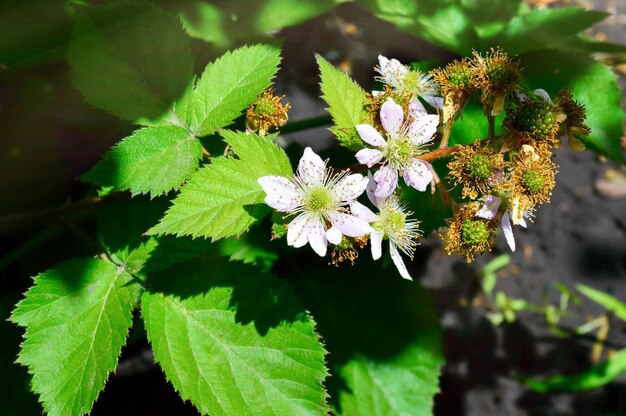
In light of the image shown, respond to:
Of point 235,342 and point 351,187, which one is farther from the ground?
point 351,187

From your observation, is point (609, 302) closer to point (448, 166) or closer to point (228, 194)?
point (448, 166)

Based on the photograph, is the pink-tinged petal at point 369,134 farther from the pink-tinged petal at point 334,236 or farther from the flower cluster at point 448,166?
the pink-tinged petal at point 334,236

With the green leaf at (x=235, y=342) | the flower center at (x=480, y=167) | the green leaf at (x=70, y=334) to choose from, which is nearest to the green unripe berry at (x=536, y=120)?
the flower center at (x=480, y=167)

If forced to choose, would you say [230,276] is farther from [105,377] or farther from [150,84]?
[150,84]

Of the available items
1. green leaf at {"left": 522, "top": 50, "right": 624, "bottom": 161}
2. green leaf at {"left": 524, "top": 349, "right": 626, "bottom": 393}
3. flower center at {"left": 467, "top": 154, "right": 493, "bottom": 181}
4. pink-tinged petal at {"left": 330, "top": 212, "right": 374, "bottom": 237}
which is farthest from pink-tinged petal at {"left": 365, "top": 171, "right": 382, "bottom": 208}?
green leaf at {"left": 524, "top": 349, "right": 626, "bottom": 393}

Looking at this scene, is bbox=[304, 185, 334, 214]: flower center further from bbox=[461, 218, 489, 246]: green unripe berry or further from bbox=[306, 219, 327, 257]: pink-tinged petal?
bbox=[461, 218, 489, 246]: green unripe berry

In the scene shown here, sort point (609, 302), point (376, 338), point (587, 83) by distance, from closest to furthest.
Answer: point (587, 83) < point (376, 338) < point (609, 302)

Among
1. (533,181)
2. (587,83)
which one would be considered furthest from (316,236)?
(587,83)

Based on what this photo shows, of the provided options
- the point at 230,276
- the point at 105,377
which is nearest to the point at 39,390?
the point at 105,377
